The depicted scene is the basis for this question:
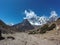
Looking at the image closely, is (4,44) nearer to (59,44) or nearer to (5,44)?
(5,44)

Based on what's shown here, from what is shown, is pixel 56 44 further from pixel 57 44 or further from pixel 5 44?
pixel 5 44

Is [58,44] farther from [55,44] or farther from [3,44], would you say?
[3,44]

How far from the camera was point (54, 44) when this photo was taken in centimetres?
A: 3384

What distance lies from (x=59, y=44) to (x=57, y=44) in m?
0.42

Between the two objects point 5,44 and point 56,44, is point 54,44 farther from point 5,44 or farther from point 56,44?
point 5,44

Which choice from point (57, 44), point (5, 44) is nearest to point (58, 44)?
point (57, 44)

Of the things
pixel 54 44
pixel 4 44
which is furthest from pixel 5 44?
pixel 54 44

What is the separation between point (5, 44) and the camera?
31906 millimetres

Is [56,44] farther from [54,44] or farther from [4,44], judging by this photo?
[4,44]

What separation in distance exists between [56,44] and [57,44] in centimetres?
22

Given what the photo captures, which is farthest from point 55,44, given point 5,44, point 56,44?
point 5,44

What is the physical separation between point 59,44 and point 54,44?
105cm

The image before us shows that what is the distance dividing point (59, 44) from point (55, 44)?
2.78 feet

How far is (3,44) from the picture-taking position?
31969mm
